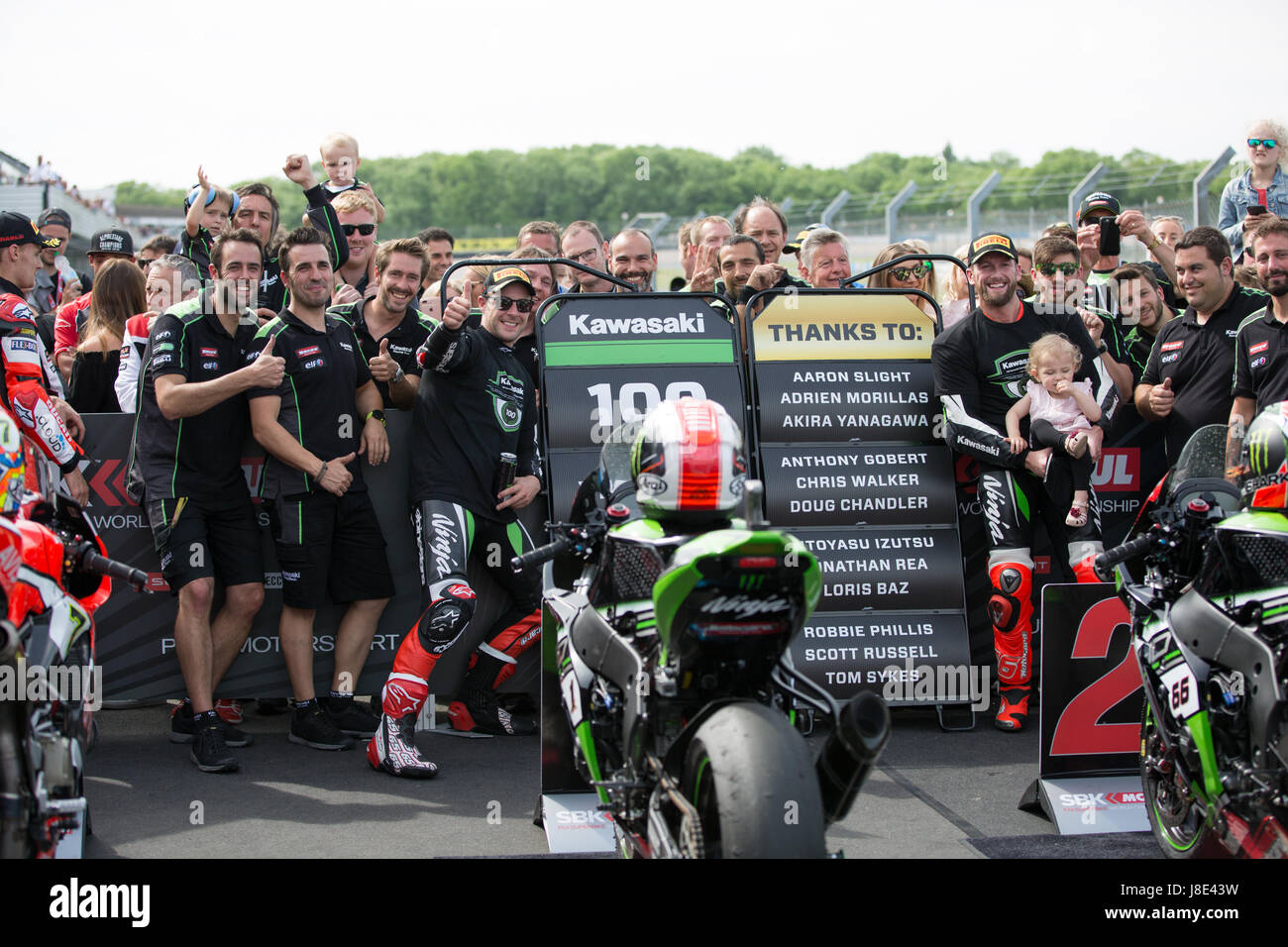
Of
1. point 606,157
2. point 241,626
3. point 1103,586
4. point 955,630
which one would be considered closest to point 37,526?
point 241,626

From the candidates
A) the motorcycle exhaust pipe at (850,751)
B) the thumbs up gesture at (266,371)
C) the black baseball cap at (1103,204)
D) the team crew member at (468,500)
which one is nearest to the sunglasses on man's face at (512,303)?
the team crew member at (468,500)

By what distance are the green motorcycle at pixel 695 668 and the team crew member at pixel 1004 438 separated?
2.89 m

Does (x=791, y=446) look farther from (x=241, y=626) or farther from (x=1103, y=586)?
(x=241, y=626)

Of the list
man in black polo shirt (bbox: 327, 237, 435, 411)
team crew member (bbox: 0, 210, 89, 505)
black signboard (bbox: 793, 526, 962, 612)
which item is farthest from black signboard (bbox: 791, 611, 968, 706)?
team crew member (bbox: 0, 210, 89, 505)

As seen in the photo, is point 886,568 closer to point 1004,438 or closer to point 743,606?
point 1004,438

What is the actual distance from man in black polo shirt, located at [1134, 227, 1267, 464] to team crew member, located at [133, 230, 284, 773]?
4.57 meters

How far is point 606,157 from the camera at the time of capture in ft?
280

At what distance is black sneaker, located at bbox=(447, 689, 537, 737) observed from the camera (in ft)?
21.6

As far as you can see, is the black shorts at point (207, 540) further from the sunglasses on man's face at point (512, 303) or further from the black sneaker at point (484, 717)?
the sunglasses on man's face at point (512, 303)

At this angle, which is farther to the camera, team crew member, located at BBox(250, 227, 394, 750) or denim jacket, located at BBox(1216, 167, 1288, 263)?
denim jacket, located at BBox(1216, 167, 1288, 263)

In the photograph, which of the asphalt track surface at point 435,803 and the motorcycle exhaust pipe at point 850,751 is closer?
the motorcycle exhaust pipe at point 850,751

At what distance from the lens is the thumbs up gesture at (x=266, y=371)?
5.81m

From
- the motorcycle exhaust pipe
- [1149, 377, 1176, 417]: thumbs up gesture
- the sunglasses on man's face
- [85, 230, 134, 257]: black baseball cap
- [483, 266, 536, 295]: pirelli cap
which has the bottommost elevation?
the motorcycle exhaust pipe

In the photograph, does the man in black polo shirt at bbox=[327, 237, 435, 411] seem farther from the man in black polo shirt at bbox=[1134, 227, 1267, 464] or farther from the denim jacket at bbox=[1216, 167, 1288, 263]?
the denim jacket at bbox=[1216, 167, 1288, 263]
